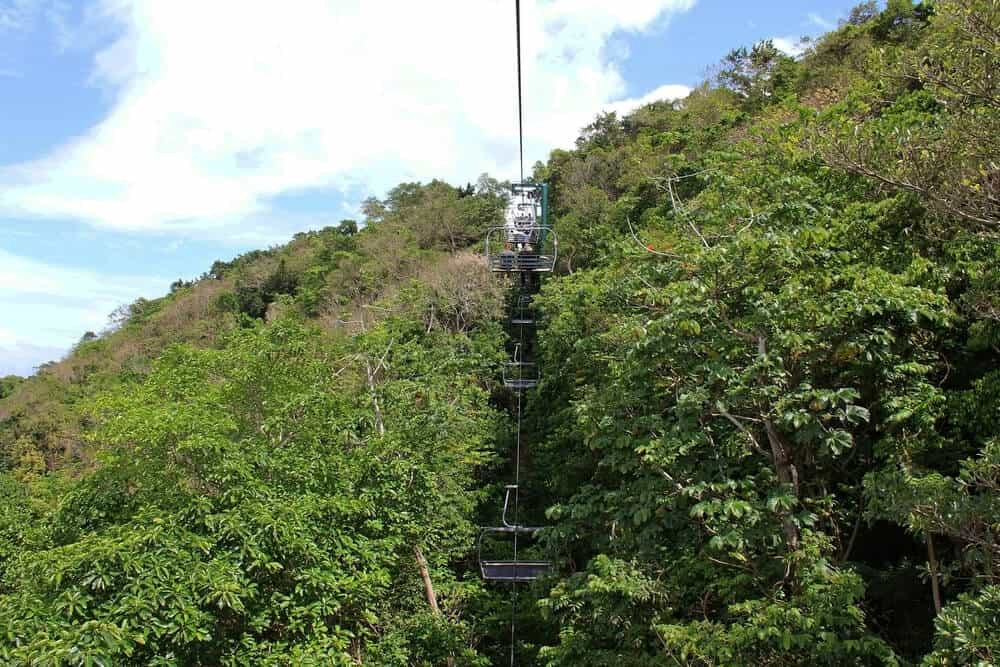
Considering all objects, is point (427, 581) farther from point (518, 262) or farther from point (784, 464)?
point (518, 262)

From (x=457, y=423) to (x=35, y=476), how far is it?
15261mm

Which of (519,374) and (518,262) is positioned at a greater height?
(518,262)

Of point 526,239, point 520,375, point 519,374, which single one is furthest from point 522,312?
point 520,375

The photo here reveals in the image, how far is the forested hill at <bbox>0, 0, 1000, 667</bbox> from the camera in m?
4.38

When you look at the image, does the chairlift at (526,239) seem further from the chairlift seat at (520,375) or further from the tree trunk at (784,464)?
the tree trunk at (784,464)

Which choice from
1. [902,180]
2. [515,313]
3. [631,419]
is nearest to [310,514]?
[631,419]

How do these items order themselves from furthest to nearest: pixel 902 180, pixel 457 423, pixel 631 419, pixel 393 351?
pixel 393 351 → pixel 457 423 → pixel 631 419 → pixel 902 180

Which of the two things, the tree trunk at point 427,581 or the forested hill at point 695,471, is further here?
the tree trunk at point 427,581

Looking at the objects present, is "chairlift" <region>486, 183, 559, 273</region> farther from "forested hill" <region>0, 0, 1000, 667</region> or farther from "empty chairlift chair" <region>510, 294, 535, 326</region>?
"forested hill" <region>0, 0, 1000, 667</region>

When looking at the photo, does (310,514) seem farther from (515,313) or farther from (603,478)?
(515,313)

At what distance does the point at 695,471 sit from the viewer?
5496 millimetres

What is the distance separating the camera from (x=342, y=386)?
11797 mm

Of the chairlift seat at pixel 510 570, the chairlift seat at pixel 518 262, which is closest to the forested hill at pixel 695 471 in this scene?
the chairlift seat at pixel 510 570

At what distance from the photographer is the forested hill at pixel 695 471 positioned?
4.38 meters
